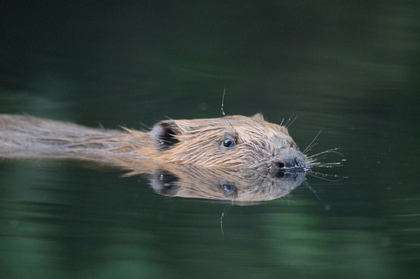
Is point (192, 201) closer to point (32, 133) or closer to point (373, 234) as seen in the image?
point (373, 234)

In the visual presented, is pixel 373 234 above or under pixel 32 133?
under

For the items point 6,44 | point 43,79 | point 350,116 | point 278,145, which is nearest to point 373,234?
point 278,145

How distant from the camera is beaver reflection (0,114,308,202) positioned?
5566 millimetres

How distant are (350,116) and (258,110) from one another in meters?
1.13

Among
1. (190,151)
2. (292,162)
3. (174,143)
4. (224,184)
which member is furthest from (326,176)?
(174,143)

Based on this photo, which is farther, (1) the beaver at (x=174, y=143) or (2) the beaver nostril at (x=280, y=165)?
(1) the beaver at (x=174, y=143)

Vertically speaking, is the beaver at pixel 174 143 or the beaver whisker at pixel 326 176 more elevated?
the beaver at pixel 174 143

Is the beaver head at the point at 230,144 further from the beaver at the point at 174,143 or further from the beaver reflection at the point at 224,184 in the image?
the beaver reflection at the point at 224,184

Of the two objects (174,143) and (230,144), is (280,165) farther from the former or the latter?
(174,143)

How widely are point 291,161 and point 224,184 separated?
0.64 m

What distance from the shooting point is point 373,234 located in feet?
14.6

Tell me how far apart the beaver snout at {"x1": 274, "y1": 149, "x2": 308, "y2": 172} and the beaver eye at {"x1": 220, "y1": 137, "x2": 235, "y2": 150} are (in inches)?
20.8

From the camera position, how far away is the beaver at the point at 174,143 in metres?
6.06

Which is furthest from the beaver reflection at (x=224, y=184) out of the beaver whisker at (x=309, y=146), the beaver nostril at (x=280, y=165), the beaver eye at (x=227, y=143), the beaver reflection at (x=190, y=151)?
the beaver whisker at (x=309, y=146)
